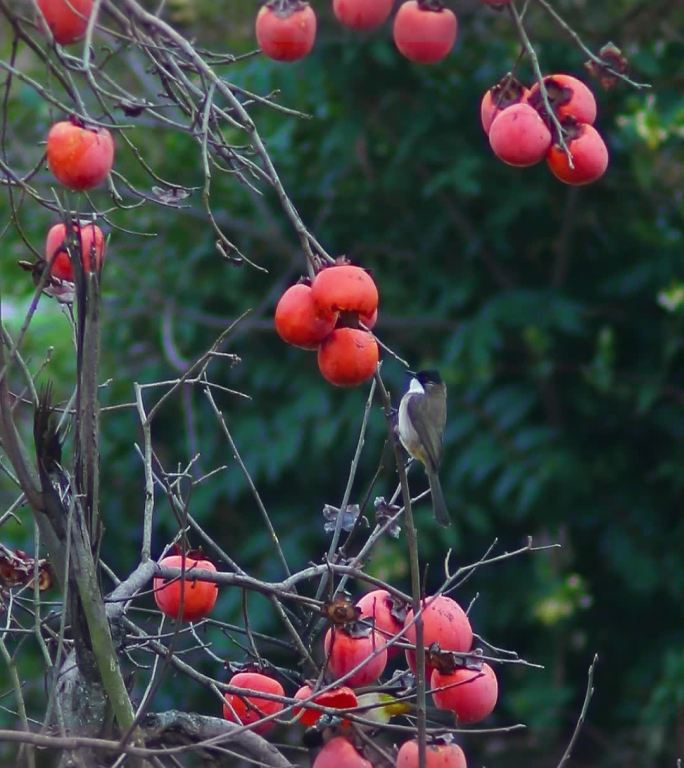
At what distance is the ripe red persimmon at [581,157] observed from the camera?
1.95 metres

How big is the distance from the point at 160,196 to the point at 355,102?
2.66m

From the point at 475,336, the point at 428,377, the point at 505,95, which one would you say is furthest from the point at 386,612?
the point at 475,336

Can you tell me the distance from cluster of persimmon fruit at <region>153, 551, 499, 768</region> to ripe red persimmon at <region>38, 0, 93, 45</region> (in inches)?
26.1

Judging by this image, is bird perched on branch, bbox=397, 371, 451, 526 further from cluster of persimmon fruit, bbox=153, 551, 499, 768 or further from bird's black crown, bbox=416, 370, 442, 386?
cluster of persimmon fruit, bbox=153, 551, 499, 768

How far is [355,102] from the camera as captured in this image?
4543 mm

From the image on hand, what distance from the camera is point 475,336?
174 inches

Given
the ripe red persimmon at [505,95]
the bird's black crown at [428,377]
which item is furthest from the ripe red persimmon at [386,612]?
the bird's black crown at [428,377]

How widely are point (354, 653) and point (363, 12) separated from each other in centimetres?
87

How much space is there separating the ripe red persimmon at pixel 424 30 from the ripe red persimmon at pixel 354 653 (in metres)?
0.80

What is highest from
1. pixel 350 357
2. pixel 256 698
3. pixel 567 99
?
pixel 567 99

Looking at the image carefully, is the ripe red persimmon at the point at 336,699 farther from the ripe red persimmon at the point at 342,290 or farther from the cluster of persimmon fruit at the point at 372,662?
the ripe red persimmon at the point at 342,290

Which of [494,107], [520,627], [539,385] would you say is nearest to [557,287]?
[539,385]

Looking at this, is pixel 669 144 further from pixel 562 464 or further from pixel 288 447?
pixel 288 447

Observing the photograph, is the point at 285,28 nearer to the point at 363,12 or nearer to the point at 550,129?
the point at 363,12
